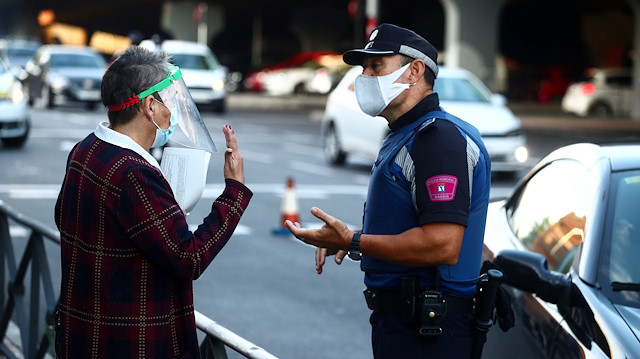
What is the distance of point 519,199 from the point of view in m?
5.30

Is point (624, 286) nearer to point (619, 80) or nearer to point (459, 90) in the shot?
point (459, 90)

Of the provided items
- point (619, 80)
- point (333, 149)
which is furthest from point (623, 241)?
point (619, 80)

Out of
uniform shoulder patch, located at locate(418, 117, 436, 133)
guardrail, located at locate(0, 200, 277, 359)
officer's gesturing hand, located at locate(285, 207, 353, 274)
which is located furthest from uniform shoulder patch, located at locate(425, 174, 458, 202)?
guardrail, located at locate(0, 200, 277, 359)

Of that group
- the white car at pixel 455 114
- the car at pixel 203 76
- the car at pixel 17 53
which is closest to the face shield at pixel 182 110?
the white car at pixel 455 114

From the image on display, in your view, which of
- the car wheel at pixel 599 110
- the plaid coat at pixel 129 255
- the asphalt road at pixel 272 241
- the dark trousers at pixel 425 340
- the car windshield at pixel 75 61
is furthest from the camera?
the car wheel at pixel 599 110

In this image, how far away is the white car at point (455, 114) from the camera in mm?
15531

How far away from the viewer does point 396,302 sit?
133 inches

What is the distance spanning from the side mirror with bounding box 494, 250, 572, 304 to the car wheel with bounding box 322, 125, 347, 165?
43.4 ft

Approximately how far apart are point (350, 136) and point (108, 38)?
208ft

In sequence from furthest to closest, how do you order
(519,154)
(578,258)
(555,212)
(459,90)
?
(459,90) → (519,154) → (555,212) → (578,258)

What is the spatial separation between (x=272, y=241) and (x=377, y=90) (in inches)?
269

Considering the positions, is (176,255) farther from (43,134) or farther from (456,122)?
(43,134)

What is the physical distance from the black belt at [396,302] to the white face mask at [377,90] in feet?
2.00

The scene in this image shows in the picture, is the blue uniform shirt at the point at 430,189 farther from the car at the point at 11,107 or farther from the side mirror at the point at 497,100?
the car at the point at 11,107
